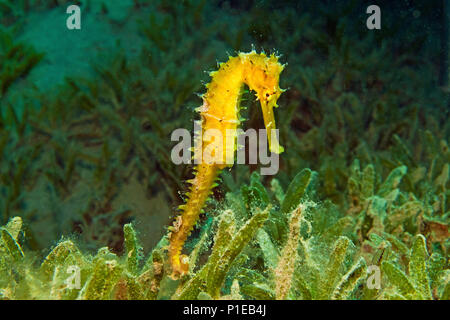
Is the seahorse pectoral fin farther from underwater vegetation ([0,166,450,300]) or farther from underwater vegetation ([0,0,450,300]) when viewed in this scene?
underwater vegetation ([0,166,450,300])

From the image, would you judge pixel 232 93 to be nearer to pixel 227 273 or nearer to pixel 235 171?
pixel 227 273

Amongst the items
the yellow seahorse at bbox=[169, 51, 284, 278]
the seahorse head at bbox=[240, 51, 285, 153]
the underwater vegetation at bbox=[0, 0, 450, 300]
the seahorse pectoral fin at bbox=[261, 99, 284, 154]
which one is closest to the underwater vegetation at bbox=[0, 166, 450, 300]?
the underwater vegetation at bbox=[0, 0, 450, 300]

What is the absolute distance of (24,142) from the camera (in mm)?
3309

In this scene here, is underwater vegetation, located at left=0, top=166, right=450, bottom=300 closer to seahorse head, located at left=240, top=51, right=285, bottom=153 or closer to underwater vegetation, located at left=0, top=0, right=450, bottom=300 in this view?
underwater vegetation, located at left=0, top=0, right=450, bottom=300

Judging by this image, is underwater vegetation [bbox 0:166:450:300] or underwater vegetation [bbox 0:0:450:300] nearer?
underwater vegetation [bbox 0:166:450:300]

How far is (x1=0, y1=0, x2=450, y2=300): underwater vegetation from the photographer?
144 centimetres

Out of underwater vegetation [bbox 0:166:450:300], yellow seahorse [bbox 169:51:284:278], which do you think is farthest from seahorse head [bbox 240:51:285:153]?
underwater vegetation [bbox 0:166:450:300]

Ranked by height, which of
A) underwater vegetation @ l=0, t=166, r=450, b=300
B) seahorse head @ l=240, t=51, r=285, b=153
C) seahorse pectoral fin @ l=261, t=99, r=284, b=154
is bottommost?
underwater vegetation @ l=0, t=166, r=450, b=300

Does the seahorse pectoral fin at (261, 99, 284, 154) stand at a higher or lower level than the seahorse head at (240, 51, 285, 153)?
lower

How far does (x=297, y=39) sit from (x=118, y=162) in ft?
8.81

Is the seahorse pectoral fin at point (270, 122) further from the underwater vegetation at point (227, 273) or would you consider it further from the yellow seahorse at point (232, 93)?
the underwater vegetation at point (227, 273)

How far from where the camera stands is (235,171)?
3.30 metres
